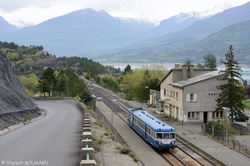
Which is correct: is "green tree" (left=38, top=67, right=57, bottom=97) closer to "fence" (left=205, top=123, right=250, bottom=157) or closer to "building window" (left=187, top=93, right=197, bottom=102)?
"building window" (left=187, top=93, right=197, bottom=102)

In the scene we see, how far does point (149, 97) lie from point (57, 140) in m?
67.0

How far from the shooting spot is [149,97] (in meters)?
89.4

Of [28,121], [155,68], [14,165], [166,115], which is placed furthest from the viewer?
[155,68]

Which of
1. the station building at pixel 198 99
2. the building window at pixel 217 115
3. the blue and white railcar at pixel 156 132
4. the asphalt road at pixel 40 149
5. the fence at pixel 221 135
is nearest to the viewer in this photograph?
the asphalt road at pixel 40 149

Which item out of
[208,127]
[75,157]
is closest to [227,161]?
[208,127]

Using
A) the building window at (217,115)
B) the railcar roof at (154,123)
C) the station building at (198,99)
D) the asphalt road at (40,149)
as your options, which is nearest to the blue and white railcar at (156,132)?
the railcar roof at (154,123)

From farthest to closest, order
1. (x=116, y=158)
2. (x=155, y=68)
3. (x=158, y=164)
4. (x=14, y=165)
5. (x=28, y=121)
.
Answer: (x=155, y=68) → (x=28, y=121) → (x=158, y=164) → (x=116, y=158) → (x=14, y=165)

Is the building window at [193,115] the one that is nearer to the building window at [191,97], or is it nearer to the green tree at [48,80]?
the building window at [191,97]

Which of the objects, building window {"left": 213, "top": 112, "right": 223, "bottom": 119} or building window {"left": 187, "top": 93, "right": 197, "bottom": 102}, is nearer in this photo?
building window {"left": 187, "top": 93, "right": 197, "bottom": 102}

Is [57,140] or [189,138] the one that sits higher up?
[57,140]

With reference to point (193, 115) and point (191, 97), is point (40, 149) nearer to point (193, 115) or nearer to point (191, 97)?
point (191, 97)

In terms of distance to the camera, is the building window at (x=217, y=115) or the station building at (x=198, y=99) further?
the building window at (x=217, y=115)

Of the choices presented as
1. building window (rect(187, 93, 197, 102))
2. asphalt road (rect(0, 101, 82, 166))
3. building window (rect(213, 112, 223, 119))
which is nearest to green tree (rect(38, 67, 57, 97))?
building window (rect(187, 93, 197, 102))

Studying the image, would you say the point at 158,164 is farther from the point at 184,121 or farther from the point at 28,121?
the point at 184,121
